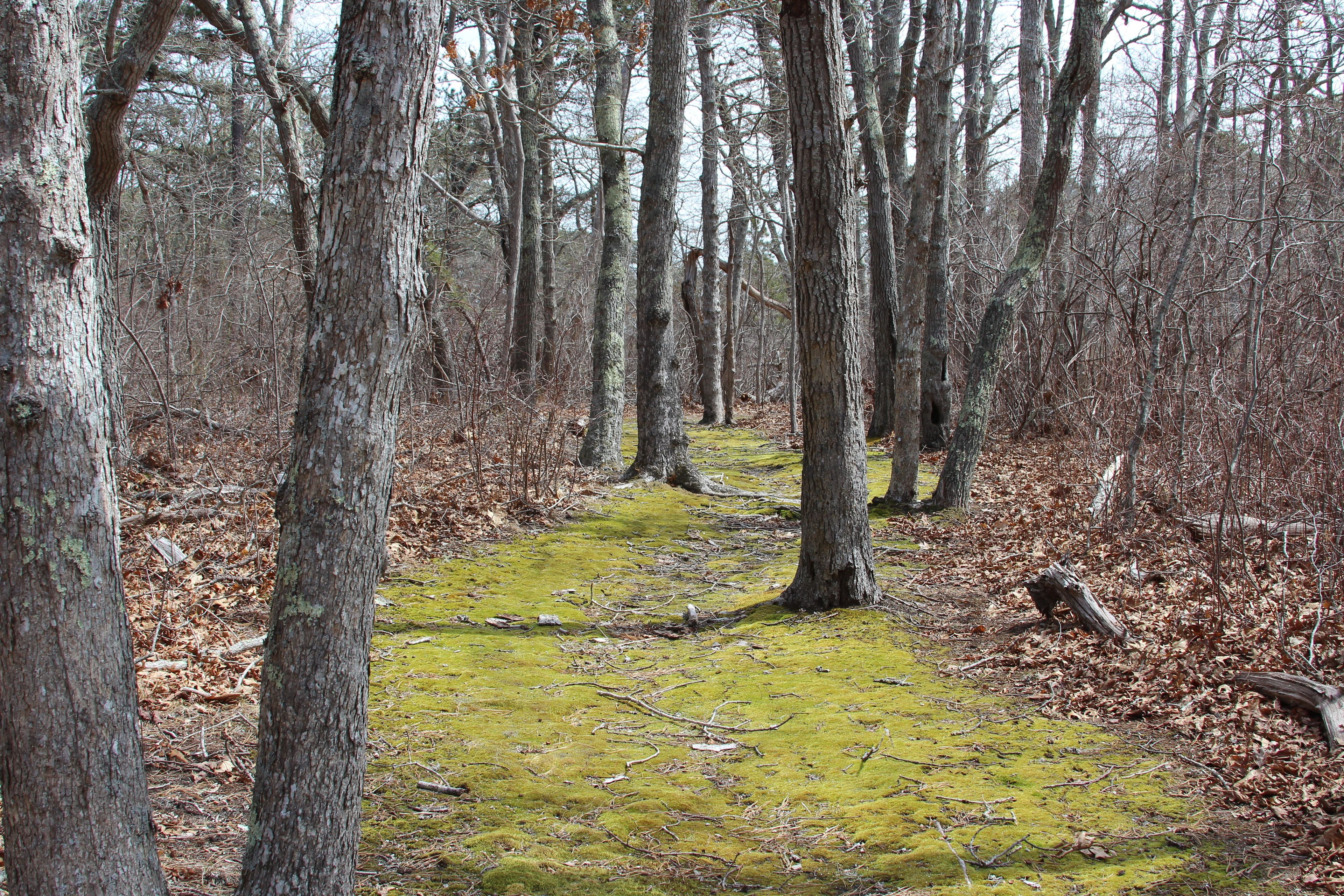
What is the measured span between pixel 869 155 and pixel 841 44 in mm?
8361

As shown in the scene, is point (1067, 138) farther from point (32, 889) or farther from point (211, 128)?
point (211, 128)

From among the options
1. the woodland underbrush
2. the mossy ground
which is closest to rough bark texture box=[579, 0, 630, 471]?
the woodland underbrush

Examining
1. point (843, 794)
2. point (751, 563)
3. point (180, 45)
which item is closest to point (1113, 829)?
point (843, 794)

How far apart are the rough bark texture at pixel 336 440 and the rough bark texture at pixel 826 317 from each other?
12.2 feet

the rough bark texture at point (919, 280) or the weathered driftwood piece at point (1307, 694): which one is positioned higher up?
the rough bark texture at point (919, 280)

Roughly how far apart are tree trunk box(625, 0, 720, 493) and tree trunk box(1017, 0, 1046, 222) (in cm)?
750

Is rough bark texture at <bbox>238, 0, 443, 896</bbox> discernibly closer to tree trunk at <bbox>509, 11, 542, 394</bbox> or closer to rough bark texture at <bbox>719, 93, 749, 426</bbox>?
tree trunk at <bbox>509, 11, 542, 394</bbox>

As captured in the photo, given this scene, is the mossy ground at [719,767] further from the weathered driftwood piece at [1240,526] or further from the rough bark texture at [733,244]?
the rough bark texture at [733,244]

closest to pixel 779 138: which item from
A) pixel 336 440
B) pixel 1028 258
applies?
pixel 1028 258

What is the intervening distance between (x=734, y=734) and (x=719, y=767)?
14.1 inches

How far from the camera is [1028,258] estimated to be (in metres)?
8.29

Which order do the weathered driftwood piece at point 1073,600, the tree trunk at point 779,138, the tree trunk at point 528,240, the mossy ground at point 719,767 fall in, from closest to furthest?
1. the mossy ground at point 719,767
2. the weathered driftwood piece at point 1073,600
3. the tree trunk at point 779,138
4. the tree trunk at point 528,240

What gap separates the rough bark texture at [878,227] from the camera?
520 inches

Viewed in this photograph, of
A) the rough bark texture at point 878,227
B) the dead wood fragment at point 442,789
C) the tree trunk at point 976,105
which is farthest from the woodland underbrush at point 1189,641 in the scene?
the tree trunk at point 976,105
